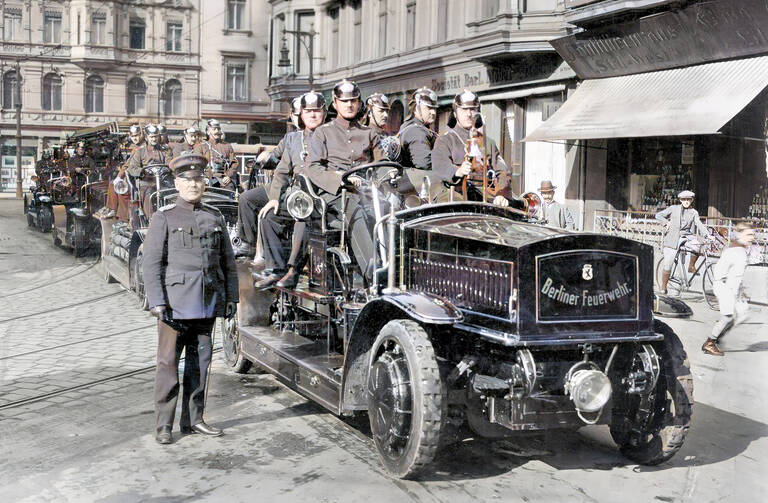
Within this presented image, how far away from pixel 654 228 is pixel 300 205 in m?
11.6

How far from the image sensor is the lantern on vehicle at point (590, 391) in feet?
15.8

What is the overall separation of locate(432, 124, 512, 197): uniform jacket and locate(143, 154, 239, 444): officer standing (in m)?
1.84

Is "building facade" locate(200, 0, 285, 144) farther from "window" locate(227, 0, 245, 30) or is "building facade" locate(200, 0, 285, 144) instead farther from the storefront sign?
the storefront sign

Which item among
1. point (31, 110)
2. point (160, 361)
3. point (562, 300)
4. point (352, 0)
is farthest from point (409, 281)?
point (31, 110)

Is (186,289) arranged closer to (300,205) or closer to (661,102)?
(300,205)

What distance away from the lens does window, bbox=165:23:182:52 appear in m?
38.8

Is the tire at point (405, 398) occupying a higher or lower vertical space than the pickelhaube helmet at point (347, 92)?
lower

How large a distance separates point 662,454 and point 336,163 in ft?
10.8

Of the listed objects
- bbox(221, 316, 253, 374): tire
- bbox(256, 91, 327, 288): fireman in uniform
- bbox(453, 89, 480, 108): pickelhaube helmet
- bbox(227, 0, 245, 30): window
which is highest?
bbox(227, 0, 245, 30): window

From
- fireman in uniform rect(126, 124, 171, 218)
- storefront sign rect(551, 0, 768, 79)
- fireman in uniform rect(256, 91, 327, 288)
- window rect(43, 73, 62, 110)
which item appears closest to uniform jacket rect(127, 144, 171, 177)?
fireman in uniform rect(126, 124, 171, 218)

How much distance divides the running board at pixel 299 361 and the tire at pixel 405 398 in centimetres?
49

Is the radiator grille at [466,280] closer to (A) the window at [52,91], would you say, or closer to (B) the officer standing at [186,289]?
(B) the officer standing at [186,289]

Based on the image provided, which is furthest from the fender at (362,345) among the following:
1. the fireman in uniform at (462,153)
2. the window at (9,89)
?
the window at (9,89)

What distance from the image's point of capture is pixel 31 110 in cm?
4822
